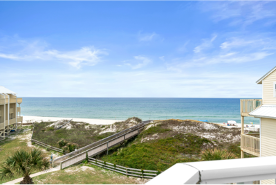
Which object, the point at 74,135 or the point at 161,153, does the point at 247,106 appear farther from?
the point at 74,135

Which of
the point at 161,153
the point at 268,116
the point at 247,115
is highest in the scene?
the point at 268,116

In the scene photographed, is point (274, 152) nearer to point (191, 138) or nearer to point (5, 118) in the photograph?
point (191, 138)

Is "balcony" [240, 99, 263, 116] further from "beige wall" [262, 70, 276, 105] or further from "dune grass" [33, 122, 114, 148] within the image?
"dune grass" [33, 122, 114, 148]

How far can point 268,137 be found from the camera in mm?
11305

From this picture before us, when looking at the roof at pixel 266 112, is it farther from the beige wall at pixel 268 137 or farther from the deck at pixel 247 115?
the deck at pixel 247 115

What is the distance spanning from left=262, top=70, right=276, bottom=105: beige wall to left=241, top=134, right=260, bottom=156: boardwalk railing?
117 inches

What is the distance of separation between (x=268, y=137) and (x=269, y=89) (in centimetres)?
313

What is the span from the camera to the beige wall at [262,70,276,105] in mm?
11453

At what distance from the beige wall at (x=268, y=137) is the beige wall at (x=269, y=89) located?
126 centimetres

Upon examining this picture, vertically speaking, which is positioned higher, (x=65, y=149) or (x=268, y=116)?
(x=268, y=116)

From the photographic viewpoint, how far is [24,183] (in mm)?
11602

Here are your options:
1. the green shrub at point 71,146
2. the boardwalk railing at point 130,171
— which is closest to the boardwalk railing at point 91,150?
the boardwalk railing at point 130,171

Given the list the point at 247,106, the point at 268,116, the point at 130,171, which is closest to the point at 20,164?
the point at 130,171

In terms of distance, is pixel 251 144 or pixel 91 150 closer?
pixel 251 144
